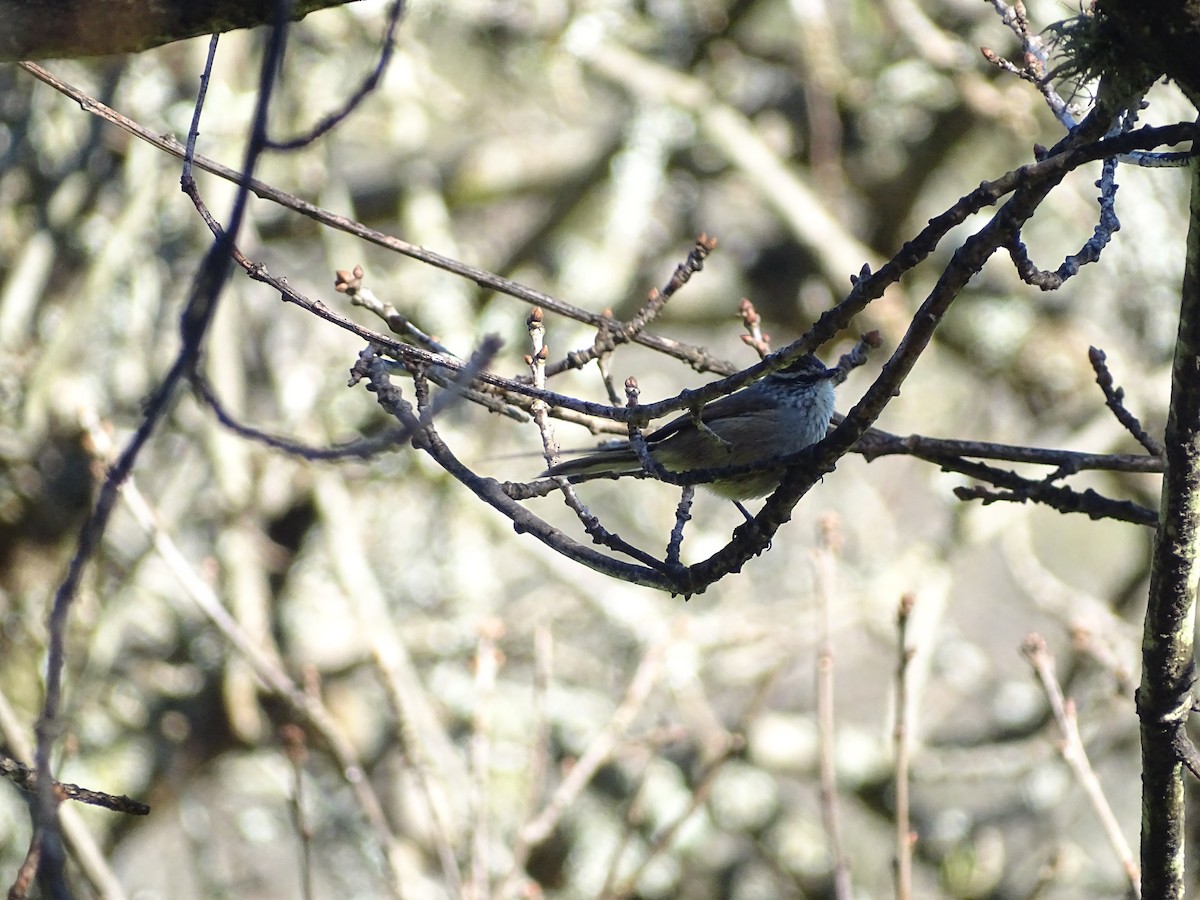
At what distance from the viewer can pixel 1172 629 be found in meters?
2.21

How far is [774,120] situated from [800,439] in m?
4.43

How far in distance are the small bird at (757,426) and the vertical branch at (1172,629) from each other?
1.42 metres

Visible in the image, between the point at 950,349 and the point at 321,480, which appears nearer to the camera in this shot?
the point at 321,480

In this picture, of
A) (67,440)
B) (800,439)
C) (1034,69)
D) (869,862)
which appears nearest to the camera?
(1034,69)

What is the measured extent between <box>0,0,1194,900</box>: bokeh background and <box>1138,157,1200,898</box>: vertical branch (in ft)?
10.1

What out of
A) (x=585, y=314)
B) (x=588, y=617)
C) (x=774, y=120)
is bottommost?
(x=585, y=314)

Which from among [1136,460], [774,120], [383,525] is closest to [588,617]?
[383,525]

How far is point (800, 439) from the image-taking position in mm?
3734

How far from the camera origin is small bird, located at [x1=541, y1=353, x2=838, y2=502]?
372 cm

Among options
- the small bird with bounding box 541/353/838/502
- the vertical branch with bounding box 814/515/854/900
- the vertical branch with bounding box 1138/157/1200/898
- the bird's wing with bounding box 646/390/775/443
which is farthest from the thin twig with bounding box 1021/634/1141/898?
the bird's wing with bounding box 646/390/775/443

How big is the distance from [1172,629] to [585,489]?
464 centimetres

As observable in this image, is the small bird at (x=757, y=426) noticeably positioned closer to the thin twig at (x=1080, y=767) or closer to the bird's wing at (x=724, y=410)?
the bird's wing at (x=724, y=410)

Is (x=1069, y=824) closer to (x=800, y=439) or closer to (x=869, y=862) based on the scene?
(x=869, y=862)

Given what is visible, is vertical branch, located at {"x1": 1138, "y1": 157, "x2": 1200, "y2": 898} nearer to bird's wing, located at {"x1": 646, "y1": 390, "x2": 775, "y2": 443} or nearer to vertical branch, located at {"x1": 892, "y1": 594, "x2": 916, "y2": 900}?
vertical branch, located at {"x1": 892, "y1": 594, "x2": 916, "y2": 900}
